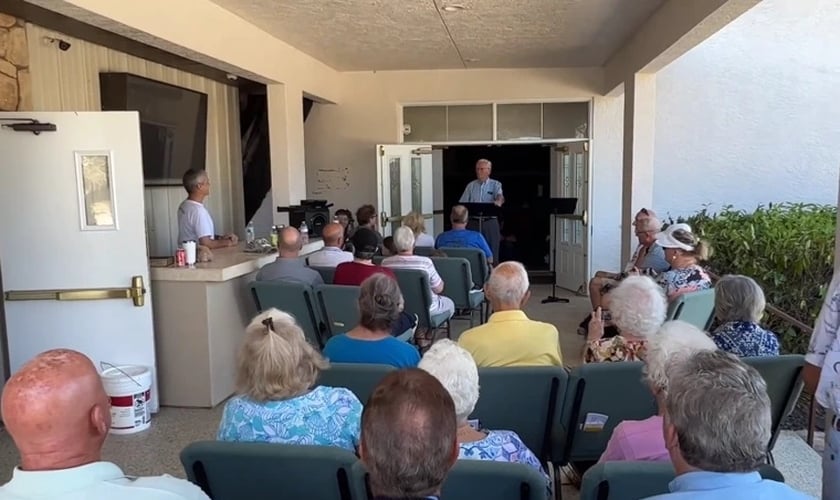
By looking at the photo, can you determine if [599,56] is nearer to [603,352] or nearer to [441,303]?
[441,303]

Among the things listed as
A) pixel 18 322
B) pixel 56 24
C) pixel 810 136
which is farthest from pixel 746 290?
pixel 810 136

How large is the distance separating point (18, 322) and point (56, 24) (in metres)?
2.23

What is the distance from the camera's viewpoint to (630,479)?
157cm

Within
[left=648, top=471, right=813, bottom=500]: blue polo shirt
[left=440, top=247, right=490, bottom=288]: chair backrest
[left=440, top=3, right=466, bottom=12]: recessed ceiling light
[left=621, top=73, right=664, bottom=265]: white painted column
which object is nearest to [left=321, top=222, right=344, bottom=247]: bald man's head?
[left=440, top=247, right=490, bottom=288]: chair backrest

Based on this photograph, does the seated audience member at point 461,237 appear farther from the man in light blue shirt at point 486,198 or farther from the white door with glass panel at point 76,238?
the white door with glass panel at point 76,238

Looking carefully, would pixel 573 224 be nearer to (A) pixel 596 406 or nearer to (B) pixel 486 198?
(B) pixel 486 198

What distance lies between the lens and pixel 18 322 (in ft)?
13.0

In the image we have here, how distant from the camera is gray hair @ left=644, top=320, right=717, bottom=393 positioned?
6.46 feet

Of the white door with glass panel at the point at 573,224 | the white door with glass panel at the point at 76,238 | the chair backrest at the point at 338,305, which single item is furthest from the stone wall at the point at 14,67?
the white door with glass panel at the point at 573,224

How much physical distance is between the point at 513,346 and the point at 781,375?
3.24ft

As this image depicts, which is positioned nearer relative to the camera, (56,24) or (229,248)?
(56,24)

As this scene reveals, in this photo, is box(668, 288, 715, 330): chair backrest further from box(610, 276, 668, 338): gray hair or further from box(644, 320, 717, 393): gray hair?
box(644, 320, 717, 393): gray hair

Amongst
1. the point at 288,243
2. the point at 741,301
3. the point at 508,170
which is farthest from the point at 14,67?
the point at 508,170

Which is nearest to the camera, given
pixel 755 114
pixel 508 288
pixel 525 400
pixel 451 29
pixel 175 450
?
pixel 525 400
